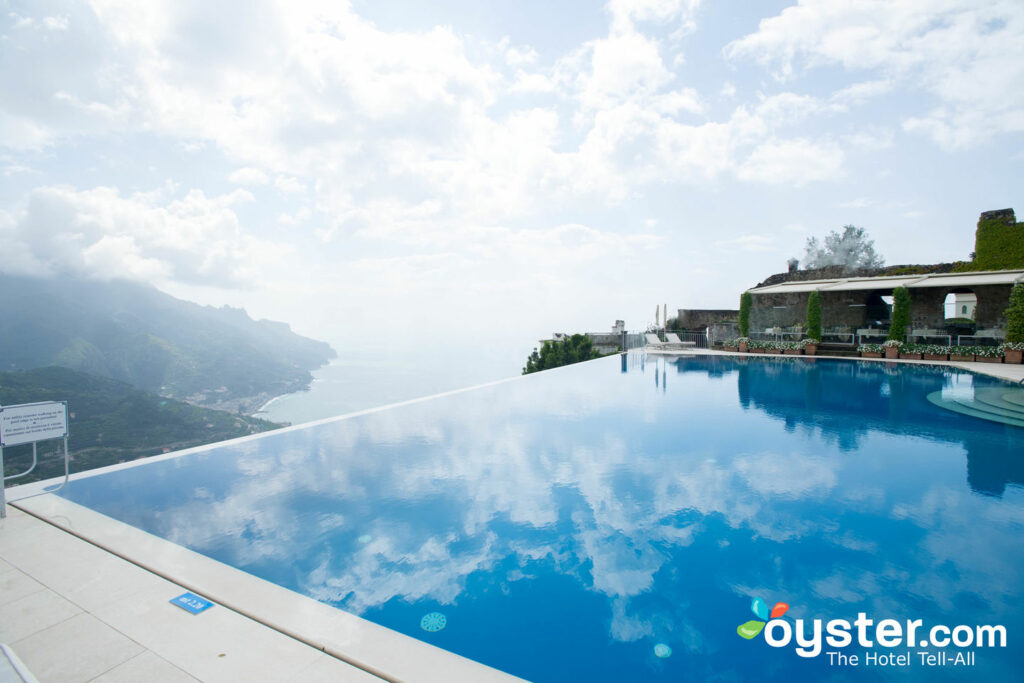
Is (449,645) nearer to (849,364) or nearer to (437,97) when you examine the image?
(437,97)

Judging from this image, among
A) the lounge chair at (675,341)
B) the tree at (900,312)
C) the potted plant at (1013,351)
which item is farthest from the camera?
the lounge chair at (675,341)

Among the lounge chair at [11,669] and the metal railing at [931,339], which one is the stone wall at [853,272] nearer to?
the metal railing at [931,339]

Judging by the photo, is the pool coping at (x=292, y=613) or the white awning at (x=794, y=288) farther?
the white awning at (x=794, y=288)

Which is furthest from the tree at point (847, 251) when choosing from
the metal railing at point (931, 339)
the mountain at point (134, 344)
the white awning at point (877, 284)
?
the mountain at point (134, 344)

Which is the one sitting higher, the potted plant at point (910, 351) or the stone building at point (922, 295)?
the stone building at point (922, 295)

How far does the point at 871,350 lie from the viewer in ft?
55.3

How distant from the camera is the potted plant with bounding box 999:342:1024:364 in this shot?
13.9m

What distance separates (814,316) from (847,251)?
1214 inches

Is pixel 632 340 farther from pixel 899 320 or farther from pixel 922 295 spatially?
pixel 922 295

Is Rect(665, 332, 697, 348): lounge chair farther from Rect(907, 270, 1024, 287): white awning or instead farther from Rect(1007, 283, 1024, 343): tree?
Rect(1007, 283, 1024, 343): tree

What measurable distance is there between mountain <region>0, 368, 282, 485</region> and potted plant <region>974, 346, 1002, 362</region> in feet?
125

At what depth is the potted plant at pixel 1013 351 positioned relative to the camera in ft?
45.5

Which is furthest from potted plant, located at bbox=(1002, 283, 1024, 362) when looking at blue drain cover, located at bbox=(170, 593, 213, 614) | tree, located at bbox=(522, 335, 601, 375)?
blue drain cover, located at bbox=(170, 593, 213, 614)

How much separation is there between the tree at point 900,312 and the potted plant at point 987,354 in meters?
1.98
